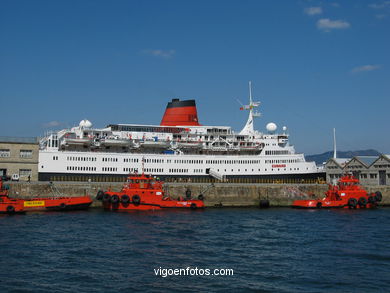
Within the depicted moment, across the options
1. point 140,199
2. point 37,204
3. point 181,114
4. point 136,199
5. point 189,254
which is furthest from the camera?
point 181,114

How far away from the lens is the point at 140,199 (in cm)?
4116

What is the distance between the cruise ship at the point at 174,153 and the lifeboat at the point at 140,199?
9958mm

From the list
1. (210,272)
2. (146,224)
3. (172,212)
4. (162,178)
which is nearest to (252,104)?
(162,178)

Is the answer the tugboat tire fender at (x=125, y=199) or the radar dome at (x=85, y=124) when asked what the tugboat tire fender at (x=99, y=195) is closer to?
Answer: the tugboat tire fender at (x=125, y=199)

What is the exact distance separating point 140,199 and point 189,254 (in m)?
18.8

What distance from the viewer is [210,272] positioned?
19.7 m

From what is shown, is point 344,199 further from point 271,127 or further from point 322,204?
point 271,127

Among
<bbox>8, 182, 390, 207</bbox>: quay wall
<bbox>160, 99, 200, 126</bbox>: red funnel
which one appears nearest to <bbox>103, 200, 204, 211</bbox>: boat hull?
<bbox>8, 182, 390, 207</bbox>: quay wall

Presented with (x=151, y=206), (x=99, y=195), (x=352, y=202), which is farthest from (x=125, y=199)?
(x=352, y=202)

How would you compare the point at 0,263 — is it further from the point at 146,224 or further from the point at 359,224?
the point at 359,224

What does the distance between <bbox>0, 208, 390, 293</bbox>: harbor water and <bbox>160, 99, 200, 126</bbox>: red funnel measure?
25043mm

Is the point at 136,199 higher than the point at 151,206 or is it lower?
higher

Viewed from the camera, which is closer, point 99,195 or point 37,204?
point 37,204

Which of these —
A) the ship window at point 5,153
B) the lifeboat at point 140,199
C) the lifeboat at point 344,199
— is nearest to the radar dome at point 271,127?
the lifeboat at point 344,199
